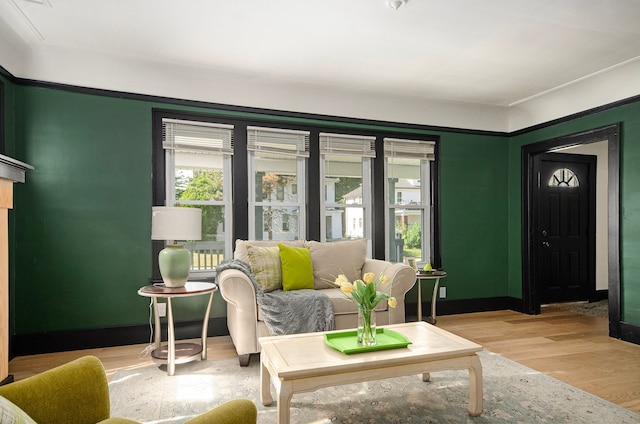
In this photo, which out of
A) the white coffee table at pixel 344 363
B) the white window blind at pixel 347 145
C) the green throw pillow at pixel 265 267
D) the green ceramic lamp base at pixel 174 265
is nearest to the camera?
the white coffee table at pixel 344 363

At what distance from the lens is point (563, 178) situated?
5.61 m

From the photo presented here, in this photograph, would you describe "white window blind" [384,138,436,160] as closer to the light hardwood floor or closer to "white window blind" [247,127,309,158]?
"white window blind" [247,127,309,158]

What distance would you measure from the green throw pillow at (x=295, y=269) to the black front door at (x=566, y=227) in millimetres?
3343

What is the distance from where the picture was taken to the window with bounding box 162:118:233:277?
399cm

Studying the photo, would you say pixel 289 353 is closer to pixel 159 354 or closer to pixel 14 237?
pixel 159 354

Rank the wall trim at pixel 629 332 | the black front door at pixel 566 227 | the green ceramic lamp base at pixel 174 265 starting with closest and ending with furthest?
1. the green ceramic lamp base at pixel 174 265
2. the wall trim at pixel 629 332
3. the black front door at pixel 566 227

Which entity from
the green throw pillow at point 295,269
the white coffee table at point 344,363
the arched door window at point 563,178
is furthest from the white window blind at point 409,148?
the white coffee table at point 344,363

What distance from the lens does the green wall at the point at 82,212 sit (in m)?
3.45

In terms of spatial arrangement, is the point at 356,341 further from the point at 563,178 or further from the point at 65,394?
the point at 563,178

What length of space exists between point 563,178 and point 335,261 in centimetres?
376

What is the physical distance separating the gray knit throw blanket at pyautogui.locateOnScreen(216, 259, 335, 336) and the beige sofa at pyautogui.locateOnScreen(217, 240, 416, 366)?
6 cm

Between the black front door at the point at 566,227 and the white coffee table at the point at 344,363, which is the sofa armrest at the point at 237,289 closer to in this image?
the white coffee table at the point at 344,363

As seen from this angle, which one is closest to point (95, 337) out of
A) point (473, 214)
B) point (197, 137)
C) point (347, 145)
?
point (197, 137)

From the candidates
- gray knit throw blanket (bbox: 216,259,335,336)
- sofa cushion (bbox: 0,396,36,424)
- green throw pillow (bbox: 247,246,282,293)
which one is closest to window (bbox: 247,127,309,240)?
green throw pillow (bbox: 247,246,282,293)
